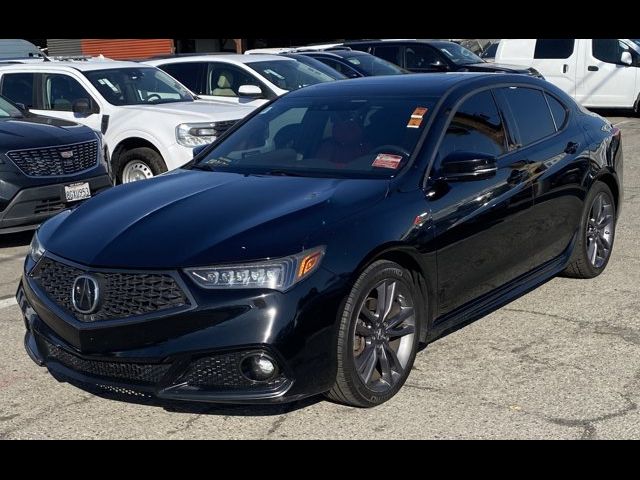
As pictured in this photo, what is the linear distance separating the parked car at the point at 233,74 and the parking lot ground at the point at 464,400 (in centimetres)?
674

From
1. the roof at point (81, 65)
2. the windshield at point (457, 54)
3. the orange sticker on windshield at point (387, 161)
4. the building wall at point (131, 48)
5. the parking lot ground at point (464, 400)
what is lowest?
the building wall at point (131, 48)

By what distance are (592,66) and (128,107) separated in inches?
455

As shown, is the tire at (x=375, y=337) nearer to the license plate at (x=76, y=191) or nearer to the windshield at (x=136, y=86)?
the license plate at (x=76, y=191)

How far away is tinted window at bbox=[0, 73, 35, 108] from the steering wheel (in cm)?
700

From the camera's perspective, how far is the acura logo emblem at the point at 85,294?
419 centimetres

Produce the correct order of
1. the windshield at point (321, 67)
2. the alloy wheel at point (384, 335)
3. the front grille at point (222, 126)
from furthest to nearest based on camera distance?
1. the windshield at point (321, 67)
2. the front grille at point (222, 126)
3. the alloy wheel at point (384, 335)

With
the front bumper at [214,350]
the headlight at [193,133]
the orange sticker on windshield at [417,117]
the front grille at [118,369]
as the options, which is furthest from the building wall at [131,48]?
the front bumper at [214,350]

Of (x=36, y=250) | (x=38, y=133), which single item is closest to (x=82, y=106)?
(x=38, y=133)

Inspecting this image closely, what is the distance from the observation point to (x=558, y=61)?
63.1ft

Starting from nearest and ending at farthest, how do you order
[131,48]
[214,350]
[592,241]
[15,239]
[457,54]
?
[214,350]
[592,241]
[15,239]
[457,54]
[131,48]

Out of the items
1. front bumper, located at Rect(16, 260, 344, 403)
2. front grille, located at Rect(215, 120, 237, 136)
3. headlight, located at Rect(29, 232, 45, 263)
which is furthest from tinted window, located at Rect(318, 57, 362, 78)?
front bumper, located at Rect(16, 260, 344, 403)

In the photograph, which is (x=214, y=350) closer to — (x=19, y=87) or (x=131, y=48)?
(x=19, y=87)

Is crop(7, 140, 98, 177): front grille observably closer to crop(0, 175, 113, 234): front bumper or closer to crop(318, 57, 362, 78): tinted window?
crop(0, 175, 113, 234): front bumper

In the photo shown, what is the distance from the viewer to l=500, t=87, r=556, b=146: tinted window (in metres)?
5.86
